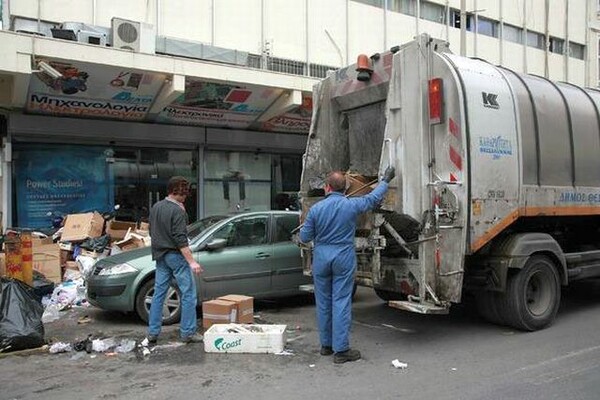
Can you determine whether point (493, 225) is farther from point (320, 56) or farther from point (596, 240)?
point (320, 56)

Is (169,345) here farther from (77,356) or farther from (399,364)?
(399,364)

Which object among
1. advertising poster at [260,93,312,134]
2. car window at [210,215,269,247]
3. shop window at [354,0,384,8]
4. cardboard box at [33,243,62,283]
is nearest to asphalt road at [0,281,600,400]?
car window at [210,215,269,247]

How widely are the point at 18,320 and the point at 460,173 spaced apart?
15.9ft

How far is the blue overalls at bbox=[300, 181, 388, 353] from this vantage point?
5828mm

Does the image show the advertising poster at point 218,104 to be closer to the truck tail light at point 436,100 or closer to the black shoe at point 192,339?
the black shoe at point 192,339

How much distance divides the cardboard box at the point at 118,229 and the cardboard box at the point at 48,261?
51.5 inches

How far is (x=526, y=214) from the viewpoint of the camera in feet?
22.5

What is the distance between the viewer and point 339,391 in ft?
16.3

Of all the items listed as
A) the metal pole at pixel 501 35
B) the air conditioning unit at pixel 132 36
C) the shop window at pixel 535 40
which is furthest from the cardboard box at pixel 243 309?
the shop window at pixel 535 40

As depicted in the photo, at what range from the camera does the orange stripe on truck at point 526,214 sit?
6.37 metres

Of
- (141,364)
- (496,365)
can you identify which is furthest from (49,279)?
(496,365)

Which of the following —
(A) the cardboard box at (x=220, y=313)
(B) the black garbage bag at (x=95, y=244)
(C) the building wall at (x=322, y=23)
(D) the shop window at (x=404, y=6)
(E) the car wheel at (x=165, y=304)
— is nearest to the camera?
(A) the cardboard box at (x=220, y=313)

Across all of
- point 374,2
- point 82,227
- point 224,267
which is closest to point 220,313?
point 224,267

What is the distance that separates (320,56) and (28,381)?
1130 centimetres
